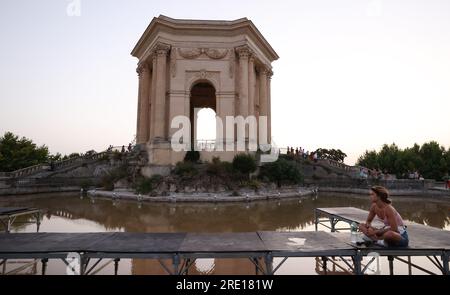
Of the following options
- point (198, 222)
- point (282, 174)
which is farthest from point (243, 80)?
point (198, 222)

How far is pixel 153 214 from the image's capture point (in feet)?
45.3

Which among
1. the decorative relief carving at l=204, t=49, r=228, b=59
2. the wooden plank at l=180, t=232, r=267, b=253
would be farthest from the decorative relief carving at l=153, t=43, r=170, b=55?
the wooden plank at l=180, t=232, r=267, b=253

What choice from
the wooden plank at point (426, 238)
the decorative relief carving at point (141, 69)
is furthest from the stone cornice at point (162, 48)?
the wooden plank at point (426, 238)

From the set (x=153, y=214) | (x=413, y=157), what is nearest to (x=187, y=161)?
(x=153, y=214)

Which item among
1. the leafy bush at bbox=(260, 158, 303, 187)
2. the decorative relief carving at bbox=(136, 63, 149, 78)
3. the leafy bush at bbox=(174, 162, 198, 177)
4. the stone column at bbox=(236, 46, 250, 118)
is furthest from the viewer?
the decorative relief carving at bbox=(136, 63, 149, 78)

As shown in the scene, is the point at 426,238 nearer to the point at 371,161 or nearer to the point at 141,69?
the point at 141,69

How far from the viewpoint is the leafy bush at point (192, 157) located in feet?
82.1

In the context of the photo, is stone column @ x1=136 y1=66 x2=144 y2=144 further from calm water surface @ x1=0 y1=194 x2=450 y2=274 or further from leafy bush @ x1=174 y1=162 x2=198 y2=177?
calm water surface @ x1=0 y1=194 x2=450 y2=274

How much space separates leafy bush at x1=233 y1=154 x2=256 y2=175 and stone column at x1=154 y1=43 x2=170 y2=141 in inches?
257

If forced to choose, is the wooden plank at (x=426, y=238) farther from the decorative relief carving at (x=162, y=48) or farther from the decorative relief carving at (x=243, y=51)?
the decorative relief carving at (x=162, y=48)

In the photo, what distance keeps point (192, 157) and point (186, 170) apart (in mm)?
2606

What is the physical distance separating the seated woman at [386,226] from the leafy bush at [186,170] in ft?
58.2

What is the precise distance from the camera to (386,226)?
4.93 m

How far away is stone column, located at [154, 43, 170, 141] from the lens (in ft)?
85.8
